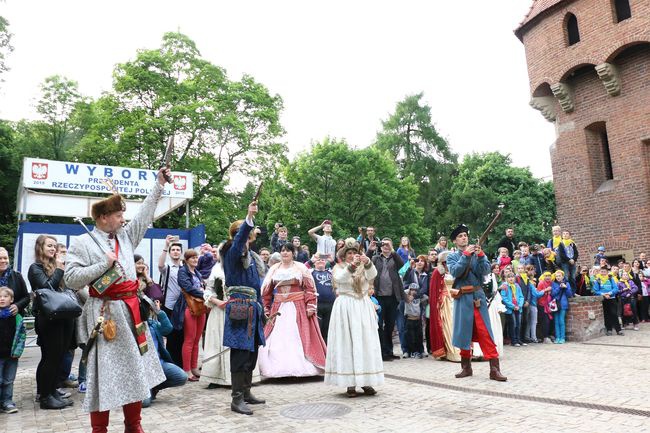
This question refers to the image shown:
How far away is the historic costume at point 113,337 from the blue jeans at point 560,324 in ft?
34.6

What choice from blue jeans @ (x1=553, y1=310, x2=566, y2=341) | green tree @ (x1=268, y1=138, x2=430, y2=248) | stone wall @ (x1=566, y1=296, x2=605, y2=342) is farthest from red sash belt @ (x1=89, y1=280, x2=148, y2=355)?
green tree @ (x1=268, y1=138, x2=430, y2=248)

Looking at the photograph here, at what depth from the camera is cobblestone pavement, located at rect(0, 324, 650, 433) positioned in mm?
4750

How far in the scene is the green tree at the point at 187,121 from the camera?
1048 inches

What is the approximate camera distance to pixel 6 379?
5980 mm

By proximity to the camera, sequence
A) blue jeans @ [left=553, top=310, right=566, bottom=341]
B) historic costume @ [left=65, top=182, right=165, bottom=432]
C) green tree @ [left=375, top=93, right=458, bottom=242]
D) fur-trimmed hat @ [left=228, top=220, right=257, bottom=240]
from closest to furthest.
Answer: historic costume @ [left=65, top=182, right=165, bottom=432] < fur-trimmed hat @ [left=228, top=220, right=257, bottom=240] < blue jeans @ [left=553, top=310, right=566, bottom=341] < green tree @ [left=375, top=93, right=458, bottom=242]

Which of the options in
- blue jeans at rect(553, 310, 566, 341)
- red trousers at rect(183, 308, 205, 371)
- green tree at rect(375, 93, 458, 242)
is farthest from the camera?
green tree at rect(375, 93, 458, 242)

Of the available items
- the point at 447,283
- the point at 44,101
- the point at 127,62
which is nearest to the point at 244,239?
the point at 447,283

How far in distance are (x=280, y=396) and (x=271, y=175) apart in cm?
2502

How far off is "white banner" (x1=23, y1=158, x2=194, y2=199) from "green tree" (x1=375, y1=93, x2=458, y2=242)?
1249 inches

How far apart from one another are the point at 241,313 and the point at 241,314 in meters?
0.01

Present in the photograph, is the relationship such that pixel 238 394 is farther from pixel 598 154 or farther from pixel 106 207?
pixel 598 154

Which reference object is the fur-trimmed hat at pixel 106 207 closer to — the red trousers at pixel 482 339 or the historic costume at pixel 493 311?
the red trousers at pixel 482 339

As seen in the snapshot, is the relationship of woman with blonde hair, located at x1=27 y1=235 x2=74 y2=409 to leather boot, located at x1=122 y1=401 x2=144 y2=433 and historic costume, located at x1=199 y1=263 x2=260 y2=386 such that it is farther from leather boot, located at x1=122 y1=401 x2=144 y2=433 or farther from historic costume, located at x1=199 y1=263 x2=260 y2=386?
leather boot, located at x1=122 y1=401 x2=144 y2=433

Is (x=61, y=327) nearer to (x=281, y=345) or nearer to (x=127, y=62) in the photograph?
(x=281, y=345)
